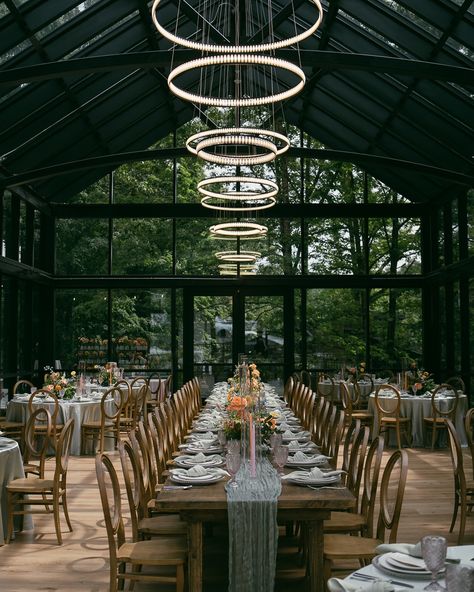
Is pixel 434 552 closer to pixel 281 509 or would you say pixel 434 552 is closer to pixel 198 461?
pixel 281 509

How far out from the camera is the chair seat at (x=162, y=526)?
5.03 m

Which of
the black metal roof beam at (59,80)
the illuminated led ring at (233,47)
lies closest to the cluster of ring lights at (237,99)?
the illuminated led ring at (233,47)

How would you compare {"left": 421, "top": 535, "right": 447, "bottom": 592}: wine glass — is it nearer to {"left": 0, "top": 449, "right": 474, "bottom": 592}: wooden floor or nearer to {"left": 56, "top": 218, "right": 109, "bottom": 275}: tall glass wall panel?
{"left": 0, "top": 449, "right": 474, "bottom": 592}: wooden floor

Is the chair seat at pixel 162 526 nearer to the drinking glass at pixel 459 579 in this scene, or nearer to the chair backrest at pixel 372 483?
the chair backrest at pixel 372 483

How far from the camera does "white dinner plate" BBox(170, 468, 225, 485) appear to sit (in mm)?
4742

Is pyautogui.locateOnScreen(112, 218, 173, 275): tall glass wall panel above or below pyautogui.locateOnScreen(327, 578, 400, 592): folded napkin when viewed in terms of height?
above

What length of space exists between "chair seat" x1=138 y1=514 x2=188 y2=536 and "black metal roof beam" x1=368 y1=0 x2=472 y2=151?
5.32 m

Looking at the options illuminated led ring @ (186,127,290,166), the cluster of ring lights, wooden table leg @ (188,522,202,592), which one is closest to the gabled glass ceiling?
the cluster of ring lights

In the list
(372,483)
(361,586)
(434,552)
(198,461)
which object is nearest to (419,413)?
(198,461)

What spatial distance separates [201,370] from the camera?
16.5 metres

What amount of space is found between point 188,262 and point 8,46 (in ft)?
24.3

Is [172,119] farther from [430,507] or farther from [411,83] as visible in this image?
[430,507]

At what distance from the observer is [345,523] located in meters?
5.08

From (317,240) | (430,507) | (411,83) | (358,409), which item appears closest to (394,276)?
(317,240)
